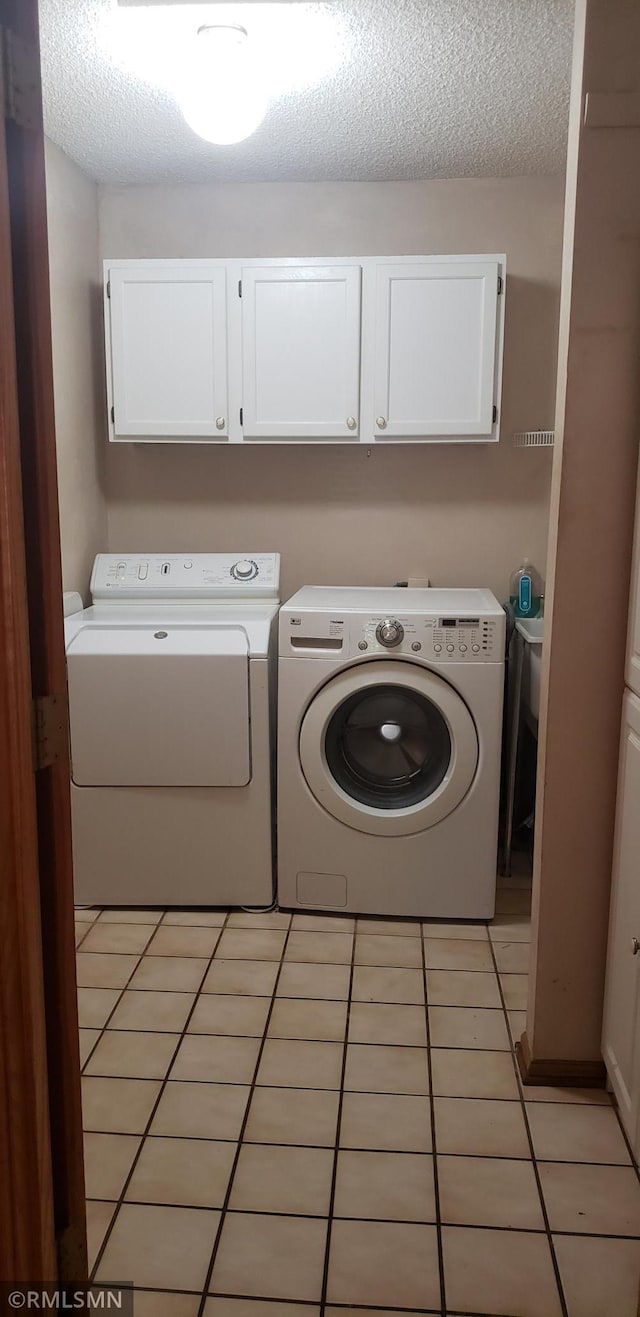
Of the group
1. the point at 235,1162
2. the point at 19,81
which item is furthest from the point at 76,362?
the point at 235,1162

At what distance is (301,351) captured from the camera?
3053 millimetres

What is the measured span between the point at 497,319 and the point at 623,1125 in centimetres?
228

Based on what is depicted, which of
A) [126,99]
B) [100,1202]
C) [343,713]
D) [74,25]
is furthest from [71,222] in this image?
[100,1202]

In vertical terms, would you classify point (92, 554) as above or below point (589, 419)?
below

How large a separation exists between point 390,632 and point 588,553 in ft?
2.97

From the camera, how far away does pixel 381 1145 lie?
1.86 m

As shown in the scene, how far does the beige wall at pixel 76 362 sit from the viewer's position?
295 centimetres

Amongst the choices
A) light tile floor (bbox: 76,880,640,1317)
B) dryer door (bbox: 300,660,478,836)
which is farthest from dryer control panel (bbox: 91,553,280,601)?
light tile floor (bbox: 76,880,640,1317)

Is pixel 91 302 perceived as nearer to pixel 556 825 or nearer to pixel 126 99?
pixel 126 99

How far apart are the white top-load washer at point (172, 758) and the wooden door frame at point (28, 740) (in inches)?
58.6

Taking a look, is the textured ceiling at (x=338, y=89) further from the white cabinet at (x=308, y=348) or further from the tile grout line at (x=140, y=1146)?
the tile grout line at (x=140, y=1146)

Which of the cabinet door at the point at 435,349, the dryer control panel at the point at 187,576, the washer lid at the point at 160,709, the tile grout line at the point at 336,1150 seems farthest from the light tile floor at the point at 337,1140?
the cabinet door at the point at 435,349

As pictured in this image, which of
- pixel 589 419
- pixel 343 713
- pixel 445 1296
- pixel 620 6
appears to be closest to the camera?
pixel 445 1296

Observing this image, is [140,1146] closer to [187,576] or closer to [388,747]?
[388,747]
